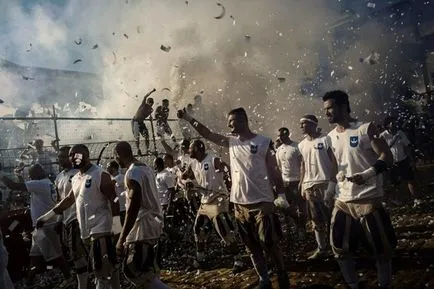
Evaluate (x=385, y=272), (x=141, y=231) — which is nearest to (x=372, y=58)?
(x=385, y=272)

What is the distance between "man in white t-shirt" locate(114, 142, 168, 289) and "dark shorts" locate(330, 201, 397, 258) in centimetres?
183

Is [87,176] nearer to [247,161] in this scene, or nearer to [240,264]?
[247,161]

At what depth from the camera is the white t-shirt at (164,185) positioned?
9.02 meters

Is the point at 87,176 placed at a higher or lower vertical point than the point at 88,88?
lower

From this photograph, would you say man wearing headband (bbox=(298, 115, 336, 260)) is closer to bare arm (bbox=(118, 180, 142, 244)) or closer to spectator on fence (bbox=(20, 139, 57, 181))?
bare arm (bbox=(118, 180, 142, 244))

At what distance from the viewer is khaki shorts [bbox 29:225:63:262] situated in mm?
7023

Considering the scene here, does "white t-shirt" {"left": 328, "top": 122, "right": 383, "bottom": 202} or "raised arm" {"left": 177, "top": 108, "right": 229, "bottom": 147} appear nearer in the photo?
"white t-shirt" {"left": 328, "top": 122, "right": 383, "bottom": 202}

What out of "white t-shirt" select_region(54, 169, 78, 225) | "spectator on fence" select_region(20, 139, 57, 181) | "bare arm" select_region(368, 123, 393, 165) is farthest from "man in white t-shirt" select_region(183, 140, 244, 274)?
"spectator on fence" select_region(20, 139, 57, 181)

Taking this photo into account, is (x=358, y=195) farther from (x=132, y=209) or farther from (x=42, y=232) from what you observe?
(x=42, y=232)

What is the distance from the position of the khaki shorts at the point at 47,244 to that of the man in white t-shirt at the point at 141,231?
11.7 feet

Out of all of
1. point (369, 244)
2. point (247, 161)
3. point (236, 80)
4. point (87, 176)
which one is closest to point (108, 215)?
point (87, 176)

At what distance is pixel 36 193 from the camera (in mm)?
7082

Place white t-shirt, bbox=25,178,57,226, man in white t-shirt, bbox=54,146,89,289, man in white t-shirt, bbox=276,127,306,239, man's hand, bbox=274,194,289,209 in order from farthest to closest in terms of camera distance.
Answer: man in white t-shirt, bbox=276,127,306,239 → white t-shirt, bbox=25,178,57,226 → man in white t-shirt, bbox=54,146,89,289 → man's hand, bbox=274,194,289,209

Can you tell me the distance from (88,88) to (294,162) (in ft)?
75.3
